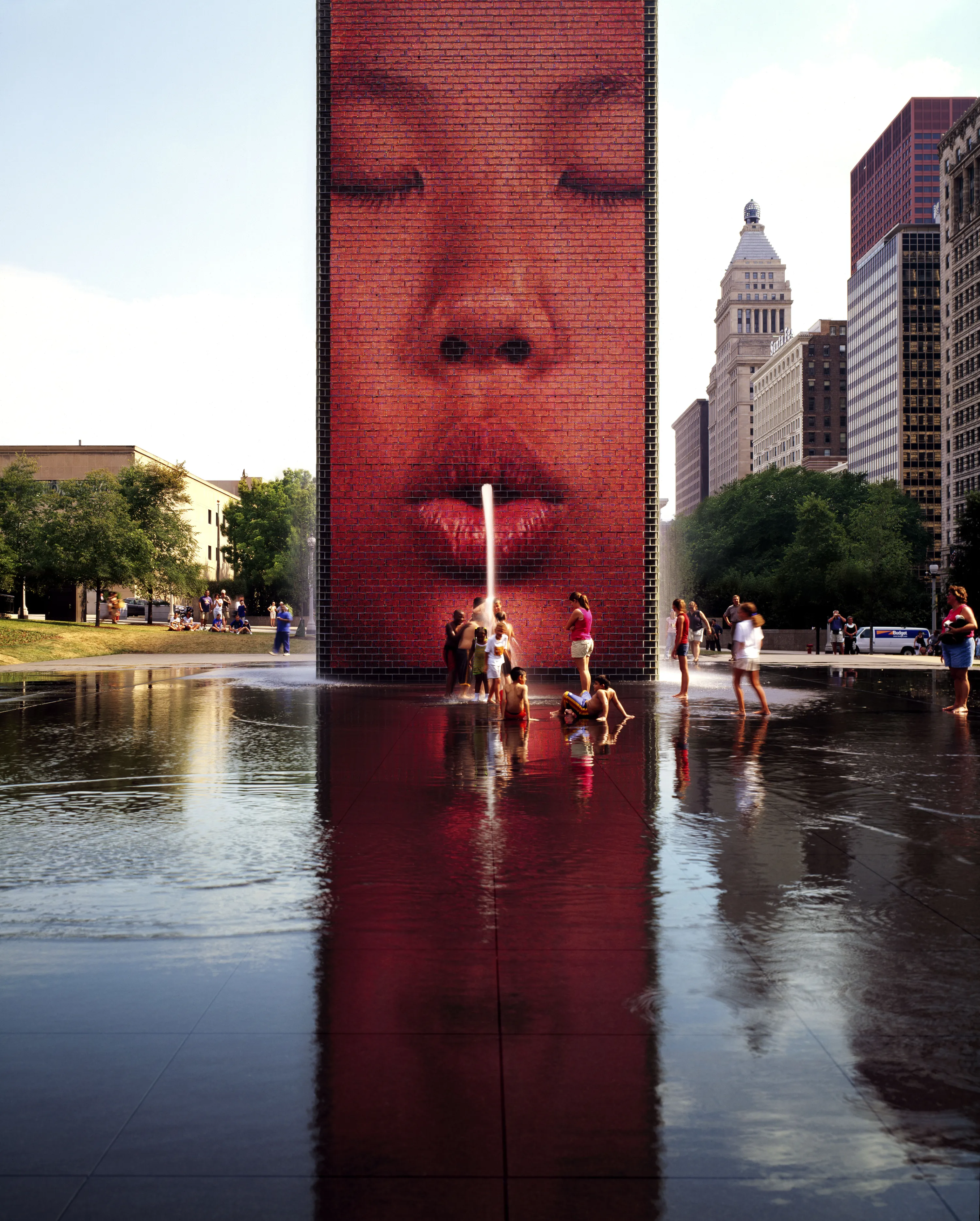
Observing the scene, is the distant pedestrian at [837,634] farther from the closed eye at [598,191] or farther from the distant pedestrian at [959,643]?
the distant pedestrian at [959,643]

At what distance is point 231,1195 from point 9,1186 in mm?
589

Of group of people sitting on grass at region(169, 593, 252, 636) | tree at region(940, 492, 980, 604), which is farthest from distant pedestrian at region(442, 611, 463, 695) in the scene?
tree at region(940, 492, 980, 604)

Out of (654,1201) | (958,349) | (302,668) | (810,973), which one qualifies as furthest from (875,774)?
(958,349)

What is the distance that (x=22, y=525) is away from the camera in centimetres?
5903

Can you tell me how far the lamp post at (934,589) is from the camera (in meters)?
52.7

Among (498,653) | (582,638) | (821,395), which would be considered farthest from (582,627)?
(821,395)

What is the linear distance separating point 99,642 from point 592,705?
31740 mm

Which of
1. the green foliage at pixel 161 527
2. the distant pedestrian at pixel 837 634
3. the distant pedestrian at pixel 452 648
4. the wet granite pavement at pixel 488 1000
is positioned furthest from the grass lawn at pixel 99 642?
the wet granite pavement at pixel 488 1000

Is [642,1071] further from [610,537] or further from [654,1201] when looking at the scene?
[610,537]

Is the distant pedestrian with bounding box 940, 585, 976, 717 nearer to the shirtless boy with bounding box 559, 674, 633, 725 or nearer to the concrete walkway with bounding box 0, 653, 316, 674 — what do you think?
the shirtless boy with bounding box 559, 674, 633, 725

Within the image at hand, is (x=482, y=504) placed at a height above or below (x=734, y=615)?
above

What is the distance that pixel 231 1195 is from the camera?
2949 mm

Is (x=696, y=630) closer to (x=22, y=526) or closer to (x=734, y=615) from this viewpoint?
(x=734, y=615)

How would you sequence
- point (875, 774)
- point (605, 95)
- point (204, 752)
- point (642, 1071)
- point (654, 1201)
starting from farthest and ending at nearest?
1. point (605, 95)
2. point (204, 752)
3. point (875, 774)
4. point (642, 1071)
5. point (654, 1201)
